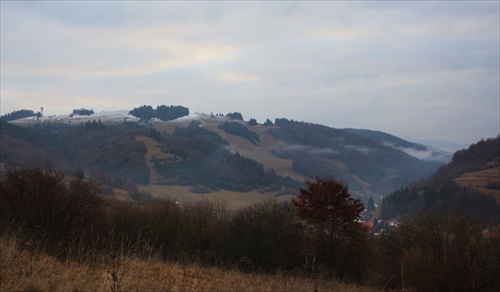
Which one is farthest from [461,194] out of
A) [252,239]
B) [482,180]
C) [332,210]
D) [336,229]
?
[332,210]

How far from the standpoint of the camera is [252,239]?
140 ft

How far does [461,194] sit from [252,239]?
10804cm

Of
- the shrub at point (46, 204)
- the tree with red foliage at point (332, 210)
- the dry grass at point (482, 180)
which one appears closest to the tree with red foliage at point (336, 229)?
the tree with red foliage at point (332, 210)

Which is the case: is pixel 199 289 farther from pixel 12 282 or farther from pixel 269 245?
pixel 269 245

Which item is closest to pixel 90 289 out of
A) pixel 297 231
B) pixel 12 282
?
pixel 12 282

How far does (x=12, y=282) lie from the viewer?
7531 mm

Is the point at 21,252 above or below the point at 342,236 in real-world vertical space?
above

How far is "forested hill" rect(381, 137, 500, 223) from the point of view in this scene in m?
127

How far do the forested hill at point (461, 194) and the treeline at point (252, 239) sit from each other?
7541cm

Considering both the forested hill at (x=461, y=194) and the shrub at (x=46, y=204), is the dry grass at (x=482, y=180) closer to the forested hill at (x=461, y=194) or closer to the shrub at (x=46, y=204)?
the forested hill at (x=461, y=194)

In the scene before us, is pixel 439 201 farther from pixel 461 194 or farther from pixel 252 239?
pixel 252 239

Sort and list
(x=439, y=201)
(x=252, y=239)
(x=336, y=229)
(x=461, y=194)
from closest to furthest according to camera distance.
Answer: (x=336, y=229) < (x=252, y=239) < (x=461, y=194) < (x=439, y=201)

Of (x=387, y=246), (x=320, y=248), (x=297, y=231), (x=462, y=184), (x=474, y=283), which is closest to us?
(x=474, y=283)

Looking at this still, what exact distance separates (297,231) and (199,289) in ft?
96.9
